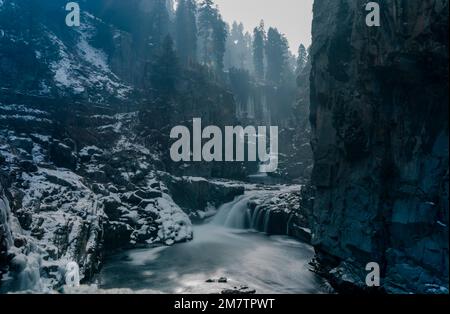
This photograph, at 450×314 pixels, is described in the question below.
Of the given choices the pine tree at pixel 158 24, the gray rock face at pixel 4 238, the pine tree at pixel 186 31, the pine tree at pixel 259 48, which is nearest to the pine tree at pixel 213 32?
the pine tree at pixel 186 31

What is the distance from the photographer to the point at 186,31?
3004 inches

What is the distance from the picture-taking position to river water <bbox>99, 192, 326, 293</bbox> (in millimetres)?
26297

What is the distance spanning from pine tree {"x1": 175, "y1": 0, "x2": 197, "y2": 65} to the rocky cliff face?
47.6 meters

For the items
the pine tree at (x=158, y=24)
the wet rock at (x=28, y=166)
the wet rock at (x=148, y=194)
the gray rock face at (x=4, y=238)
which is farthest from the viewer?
the pine tree at (x=158, y=24)

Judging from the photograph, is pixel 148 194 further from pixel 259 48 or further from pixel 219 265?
pixel 259 48

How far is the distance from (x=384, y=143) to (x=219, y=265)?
16.1m

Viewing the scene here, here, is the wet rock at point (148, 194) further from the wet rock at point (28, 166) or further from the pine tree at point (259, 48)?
the pine tree at point (259, 48)

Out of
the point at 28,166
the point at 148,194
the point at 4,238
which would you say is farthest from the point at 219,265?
the point at 28,166

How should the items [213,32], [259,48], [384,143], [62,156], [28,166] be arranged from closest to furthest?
[384,143], [28,166], [62,156], [213,32], [259,48]

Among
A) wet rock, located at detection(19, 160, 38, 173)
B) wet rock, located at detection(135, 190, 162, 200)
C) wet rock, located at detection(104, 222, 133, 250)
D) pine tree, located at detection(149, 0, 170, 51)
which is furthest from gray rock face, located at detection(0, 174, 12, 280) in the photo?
pine tree, located at detection(149, 0, 170, 51)

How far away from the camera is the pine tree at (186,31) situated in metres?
75.9

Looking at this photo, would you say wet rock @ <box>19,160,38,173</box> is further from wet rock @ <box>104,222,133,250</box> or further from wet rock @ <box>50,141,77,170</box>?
wet rock @ <box>104,222,133,250</box>

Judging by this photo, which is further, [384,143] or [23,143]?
[23,143]

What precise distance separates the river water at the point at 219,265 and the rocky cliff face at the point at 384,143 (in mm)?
3249
